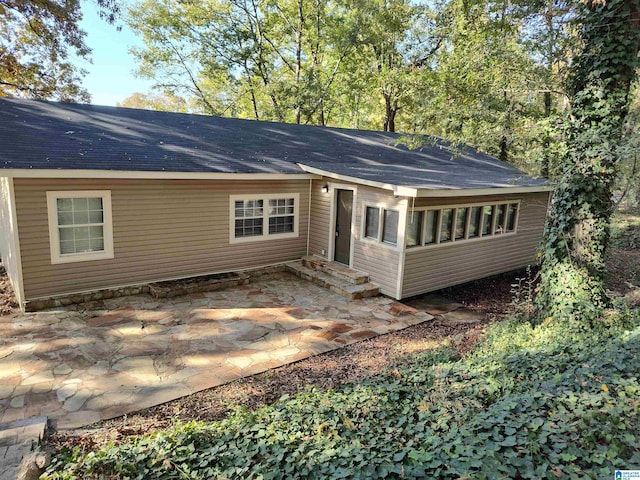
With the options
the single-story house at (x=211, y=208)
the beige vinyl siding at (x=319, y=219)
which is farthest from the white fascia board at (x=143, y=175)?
the beige vinyl siding at (x=319, y=219)

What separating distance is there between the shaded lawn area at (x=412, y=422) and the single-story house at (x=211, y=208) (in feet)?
12.4

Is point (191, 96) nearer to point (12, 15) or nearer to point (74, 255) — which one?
point (12, 15)

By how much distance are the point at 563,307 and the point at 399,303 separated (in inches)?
122

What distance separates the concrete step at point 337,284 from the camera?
28.0 ft

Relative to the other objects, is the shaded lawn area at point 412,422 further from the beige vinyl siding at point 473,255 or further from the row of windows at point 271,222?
the row of windows at point 271,222

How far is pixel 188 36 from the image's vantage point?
74.0ft

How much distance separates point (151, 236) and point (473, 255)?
7642 mm

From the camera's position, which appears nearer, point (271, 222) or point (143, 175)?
point (143, 175)

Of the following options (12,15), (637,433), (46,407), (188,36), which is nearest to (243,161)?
(46,407)

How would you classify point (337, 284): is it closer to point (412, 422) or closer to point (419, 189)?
point (419, 189)

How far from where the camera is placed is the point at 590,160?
593 centimetres

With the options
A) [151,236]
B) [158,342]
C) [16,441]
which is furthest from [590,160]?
[151,236]

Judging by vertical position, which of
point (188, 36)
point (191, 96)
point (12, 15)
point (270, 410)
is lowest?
point (270, 410)

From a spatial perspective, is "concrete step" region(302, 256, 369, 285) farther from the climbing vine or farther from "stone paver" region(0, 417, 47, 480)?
"stone paver" region(0, 417, 47, 480)
